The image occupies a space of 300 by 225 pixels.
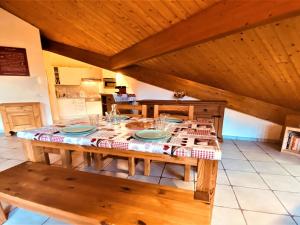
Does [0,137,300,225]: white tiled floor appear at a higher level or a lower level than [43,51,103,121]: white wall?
lower

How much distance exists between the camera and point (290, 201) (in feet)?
5.05

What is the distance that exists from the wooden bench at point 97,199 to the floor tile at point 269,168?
5.22 ft

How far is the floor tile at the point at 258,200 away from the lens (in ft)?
4.74

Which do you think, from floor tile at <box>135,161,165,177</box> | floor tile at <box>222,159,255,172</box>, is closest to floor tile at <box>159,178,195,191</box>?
floor tile at <box>135,161,165,177</box>

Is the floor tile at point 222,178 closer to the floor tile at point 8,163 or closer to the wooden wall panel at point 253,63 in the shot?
the wooden wall panel at point 253,63

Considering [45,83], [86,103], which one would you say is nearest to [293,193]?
[45,83]

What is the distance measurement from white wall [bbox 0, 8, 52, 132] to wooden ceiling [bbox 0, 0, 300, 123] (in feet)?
0.70

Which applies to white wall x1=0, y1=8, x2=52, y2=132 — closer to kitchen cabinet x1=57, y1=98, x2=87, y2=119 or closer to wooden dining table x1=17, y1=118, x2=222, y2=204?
kitchen cabinet x1=57, y1=98, x2=87, y2=119

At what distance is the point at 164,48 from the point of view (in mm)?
2029

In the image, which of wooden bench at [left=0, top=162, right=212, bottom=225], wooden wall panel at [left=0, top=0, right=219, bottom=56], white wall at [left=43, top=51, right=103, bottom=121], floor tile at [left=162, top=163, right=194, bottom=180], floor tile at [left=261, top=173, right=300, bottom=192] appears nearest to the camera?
wooden bench at [left=0, top=162, right=212, bottom=225]

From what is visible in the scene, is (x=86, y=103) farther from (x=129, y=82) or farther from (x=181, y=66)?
(x=181, y=66)

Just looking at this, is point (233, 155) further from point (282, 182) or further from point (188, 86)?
point (188, 86)

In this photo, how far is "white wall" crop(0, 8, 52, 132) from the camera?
10.7 ft

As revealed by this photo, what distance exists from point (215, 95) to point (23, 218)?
3218mm
